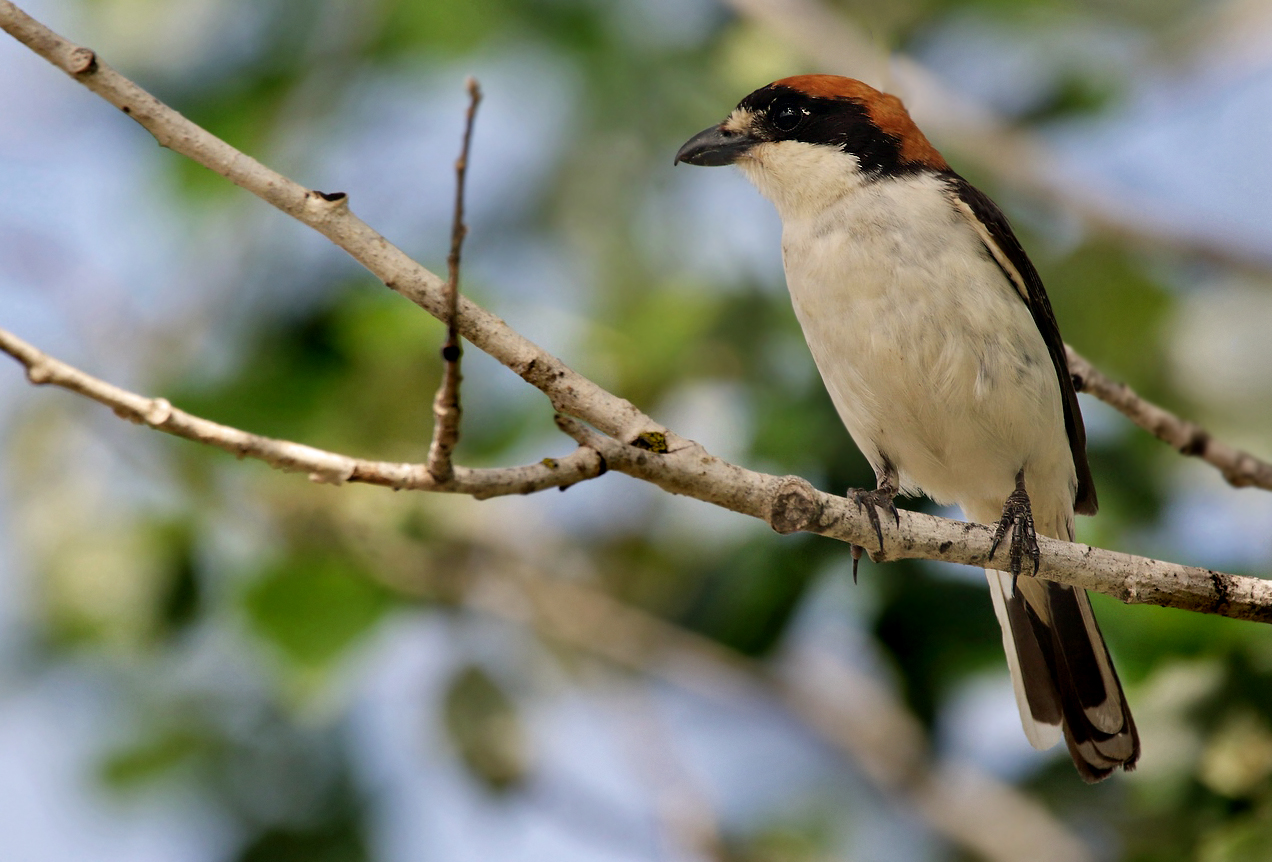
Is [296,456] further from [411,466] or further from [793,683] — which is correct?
[793,683]

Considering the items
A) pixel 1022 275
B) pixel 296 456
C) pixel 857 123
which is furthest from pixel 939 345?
pixel 296 456

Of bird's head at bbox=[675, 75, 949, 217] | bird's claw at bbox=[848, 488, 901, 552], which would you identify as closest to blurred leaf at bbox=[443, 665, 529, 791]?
bird's claw at bbox=[848, 488, 901, 552]

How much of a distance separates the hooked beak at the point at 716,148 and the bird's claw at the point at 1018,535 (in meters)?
1.56

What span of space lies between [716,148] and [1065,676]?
206cm

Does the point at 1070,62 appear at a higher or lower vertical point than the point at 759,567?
higher

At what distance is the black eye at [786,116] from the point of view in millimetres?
4176

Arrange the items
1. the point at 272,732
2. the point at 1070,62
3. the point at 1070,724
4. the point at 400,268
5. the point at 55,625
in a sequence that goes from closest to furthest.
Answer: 1. the point at 400,268
2. the point at 1070,724
3. the point at 55,625
4. the point at 272,732
5. the point at 1070,62

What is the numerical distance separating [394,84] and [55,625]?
2783 millimetres

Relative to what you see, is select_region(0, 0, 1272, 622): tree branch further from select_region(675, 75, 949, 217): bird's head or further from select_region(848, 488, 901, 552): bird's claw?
select_region(675, 75, 949, 217): bird's head

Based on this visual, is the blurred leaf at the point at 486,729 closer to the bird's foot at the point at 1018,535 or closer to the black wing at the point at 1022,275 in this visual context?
the bird's foot at the point at 1018,535

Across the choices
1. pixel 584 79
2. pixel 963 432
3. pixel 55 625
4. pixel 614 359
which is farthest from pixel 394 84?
pixel 963 432

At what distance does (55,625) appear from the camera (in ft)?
13.7

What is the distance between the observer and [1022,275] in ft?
12.5

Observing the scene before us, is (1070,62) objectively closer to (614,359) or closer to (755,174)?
(755,174)
